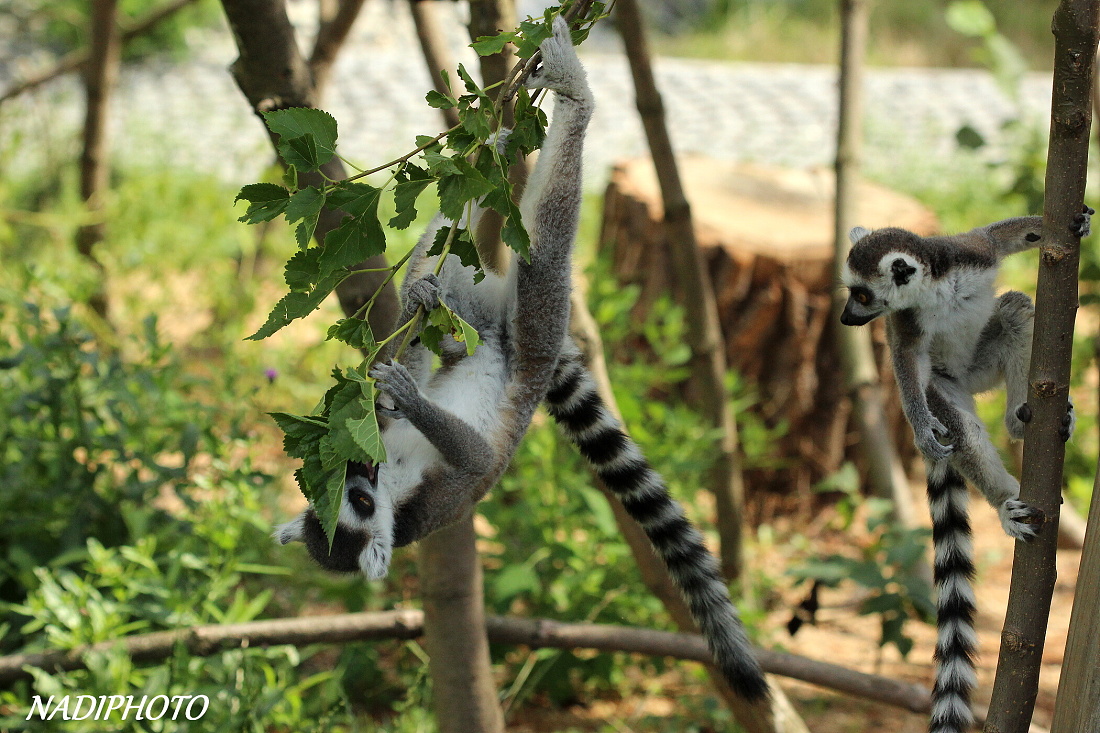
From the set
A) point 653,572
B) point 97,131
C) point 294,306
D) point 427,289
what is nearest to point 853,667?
point 653,572

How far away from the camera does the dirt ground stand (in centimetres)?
367

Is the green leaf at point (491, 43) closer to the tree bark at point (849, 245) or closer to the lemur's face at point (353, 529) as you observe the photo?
the lemur's face at point (353, 529)

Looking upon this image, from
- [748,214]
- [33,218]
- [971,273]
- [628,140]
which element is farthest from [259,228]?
[628,140]

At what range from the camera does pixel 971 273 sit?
2.19m

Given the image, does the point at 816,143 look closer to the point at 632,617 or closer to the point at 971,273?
the point at 632,617

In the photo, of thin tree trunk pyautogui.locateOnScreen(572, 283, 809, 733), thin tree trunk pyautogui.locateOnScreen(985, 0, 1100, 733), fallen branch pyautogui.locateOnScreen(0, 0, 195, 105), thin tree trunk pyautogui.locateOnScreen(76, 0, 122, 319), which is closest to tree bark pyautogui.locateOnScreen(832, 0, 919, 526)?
thin tree trunk pyautogui.locateOnScreen(572, 283, 809, 733)

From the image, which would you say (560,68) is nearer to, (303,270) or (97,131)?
(303,270)

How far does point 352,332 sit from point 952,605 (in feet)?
4.88

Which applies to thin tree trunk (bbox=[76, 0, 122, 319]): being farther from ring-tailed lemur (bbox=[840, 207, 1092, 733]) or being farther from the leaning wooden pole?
ring-tailed lemur (bbox=[840, 207, 1092, 733])

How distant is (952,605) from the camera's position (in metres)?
2.08

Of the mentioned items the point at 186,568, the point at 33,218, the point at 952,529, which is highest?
the point at 33,218

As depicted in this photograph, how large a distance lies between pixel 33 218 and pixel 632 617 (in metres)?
3.74

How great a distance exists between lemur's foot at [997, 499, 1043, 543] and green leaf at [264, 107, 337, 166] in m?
1.47

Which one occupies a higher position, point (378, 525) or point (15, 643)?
point (378, 525)
